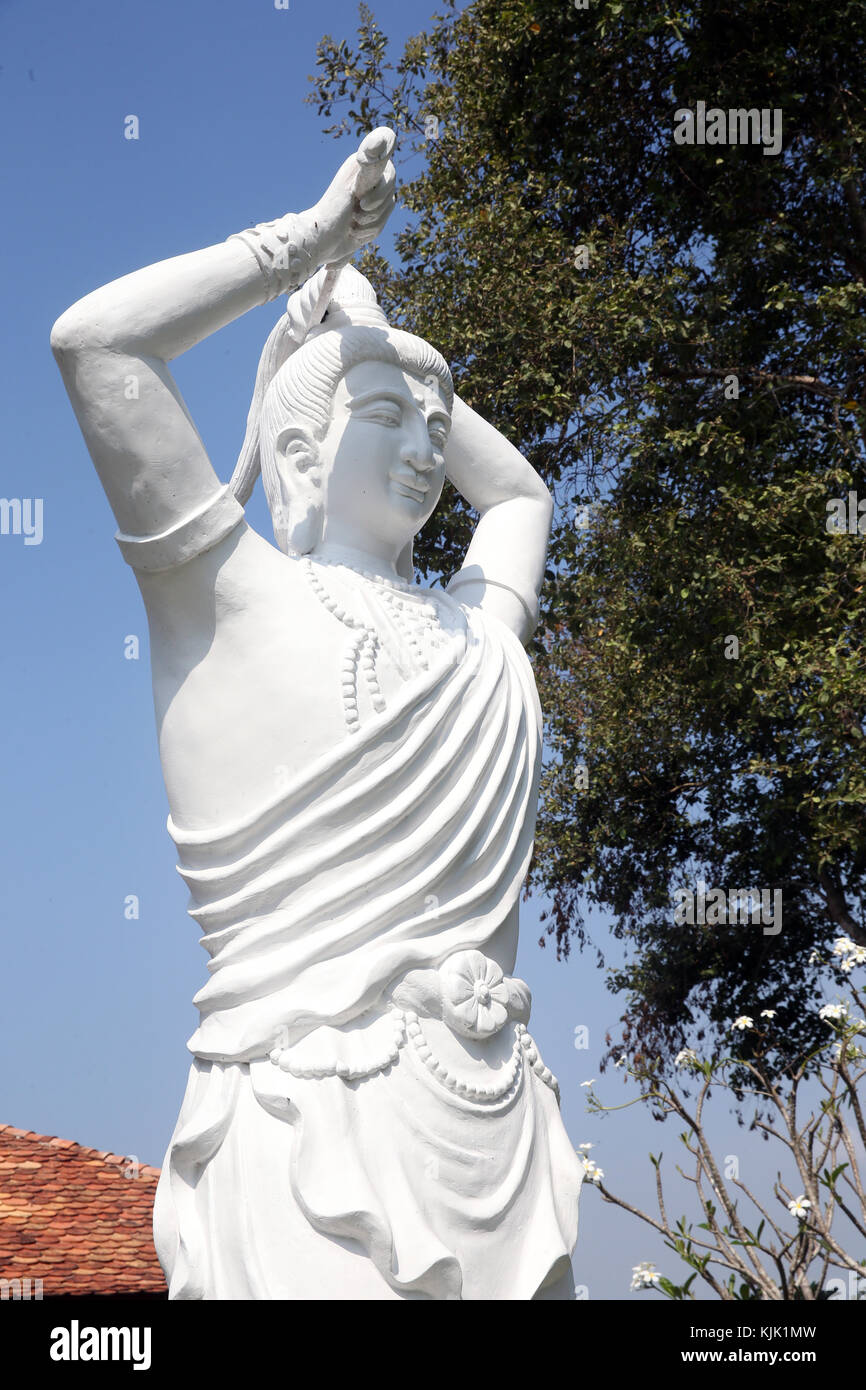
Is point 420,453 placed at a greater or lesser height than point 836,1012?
greater

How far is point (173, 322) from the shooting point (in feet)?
9.25

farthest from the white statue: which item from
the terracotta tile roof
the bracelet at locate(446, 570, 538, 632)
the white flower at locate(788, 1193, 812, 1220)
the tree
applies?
the terracotta tile roof

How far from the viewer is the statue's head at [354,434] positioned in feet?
10.7

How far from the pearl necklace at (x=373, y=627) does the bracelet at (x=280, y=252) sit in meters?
0.62

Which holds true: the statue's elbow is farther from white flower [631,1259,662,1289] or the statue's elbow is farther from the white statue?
white flower [631,1259,662,1289]

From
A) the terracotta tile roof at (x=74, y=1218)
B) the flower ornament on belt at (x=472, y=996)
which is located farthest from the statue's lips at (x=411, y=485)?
the terracotta tile roof at (x=74, y=1218)

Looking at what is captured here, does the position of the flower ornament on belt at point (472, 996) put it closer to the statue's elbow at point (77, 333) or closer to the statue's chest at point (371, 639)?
the statue's chest at point (371, 639)

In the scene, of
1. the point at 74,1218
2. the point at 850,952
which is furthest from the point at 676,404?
the point at 74,1218

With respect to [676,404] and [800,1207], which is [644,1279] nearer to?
[800,1207]

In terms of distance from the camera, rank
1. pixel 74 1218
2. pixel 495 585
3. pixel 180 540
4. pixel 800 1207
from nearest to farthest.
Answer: pixel 180 540, pixel 495 585, pixel 800 1207, pixel 74 1218

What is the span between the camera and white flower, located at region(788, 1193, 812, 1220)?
17.4 feet

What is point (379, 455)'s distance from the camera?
10.7 ft

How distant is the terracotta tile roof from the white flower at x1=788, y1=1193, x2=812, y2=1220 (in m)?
5.23

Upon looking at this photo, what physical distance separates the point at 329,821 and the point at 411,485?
0.86m
